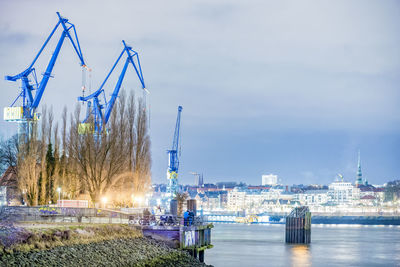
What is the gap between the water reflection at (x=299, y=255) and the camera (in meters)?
49.9

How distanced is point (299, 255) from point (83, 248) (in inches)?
1421

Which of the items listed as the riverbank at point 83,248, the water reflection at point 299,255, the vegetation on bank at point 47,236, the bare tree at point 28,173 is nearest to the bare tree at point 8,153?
the bare tree at point 28,173

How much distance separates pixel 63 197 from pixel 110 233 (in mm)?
19342

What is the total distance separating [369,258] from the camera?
56.6 m

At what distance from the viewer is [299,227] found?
2867 inches

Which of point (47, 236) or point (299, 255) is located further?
point (299, 255)

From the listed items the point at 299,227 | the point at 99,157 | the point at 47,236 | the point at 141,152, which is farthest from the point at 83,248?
the point at 299,227

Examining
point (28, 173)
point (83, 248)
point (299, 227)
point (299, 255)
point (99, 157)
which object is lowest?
point (299, 255)

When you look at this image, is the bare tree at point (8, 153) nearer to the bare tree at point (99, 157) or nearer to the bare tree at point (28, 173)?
the bare tree at point (28, 173)

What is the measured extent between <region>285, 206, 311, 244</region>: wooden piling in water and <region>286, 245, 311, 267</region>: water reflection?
4.20 meters

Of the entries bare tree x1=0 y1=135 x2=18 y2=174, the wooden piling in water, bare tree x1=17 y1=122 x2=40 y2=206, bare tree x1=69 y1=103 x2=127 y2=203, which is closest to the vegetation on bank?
bare tree x1=69 y1=103 x2=127 y2=203

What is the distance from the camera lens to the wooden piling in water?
72062 mm

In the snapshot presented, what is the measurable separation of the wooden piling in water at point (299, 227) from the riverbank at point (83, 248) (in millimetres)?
40552

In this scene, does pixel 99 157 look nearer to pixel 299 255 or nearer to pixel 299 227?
pixel 299 255
